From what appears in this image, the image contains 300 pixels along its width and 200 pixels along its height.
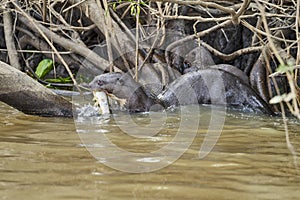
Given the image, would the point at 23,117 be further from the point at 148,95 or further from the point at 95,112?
the point at 148,95

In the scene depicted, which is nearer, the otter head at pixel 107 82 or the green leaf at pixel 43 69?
the otter head at pixel 107 82

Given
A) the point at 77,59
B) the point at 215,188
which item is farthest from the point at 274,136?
the point at 77,59

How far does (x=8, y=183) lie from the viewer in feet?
4.90

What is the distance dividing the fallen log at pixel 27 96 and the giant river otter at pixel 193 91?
0.68 meters

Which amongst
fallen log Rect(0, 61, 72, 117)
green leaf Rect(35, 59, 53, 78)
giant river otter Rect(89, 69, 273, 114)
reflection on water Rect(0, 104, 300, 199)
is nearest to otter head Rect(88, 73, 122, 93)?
giant river otter Rect(89, 69, 273, 114)

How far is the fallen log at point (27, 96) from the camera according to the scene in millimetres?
2777

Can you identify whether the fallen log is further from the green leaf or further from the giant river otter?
the green leaf

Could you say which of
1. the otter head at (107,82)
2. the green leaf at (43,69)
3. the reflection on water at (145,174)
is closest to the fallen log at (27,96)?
the reflection on water at (145,174)

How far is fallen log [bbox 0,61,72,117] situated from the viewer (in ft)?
9.11

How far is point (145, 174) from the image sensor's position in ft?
5.38

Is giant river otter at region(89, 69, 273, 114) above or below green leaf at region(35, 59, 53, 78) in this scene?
below

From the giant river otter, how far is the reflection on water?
1.08 metres

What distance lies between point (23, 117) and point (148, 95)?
1.07 metres

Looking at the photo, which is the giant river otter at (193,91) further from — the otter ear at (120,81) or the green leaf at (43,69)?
the green leaf at (43,69)
